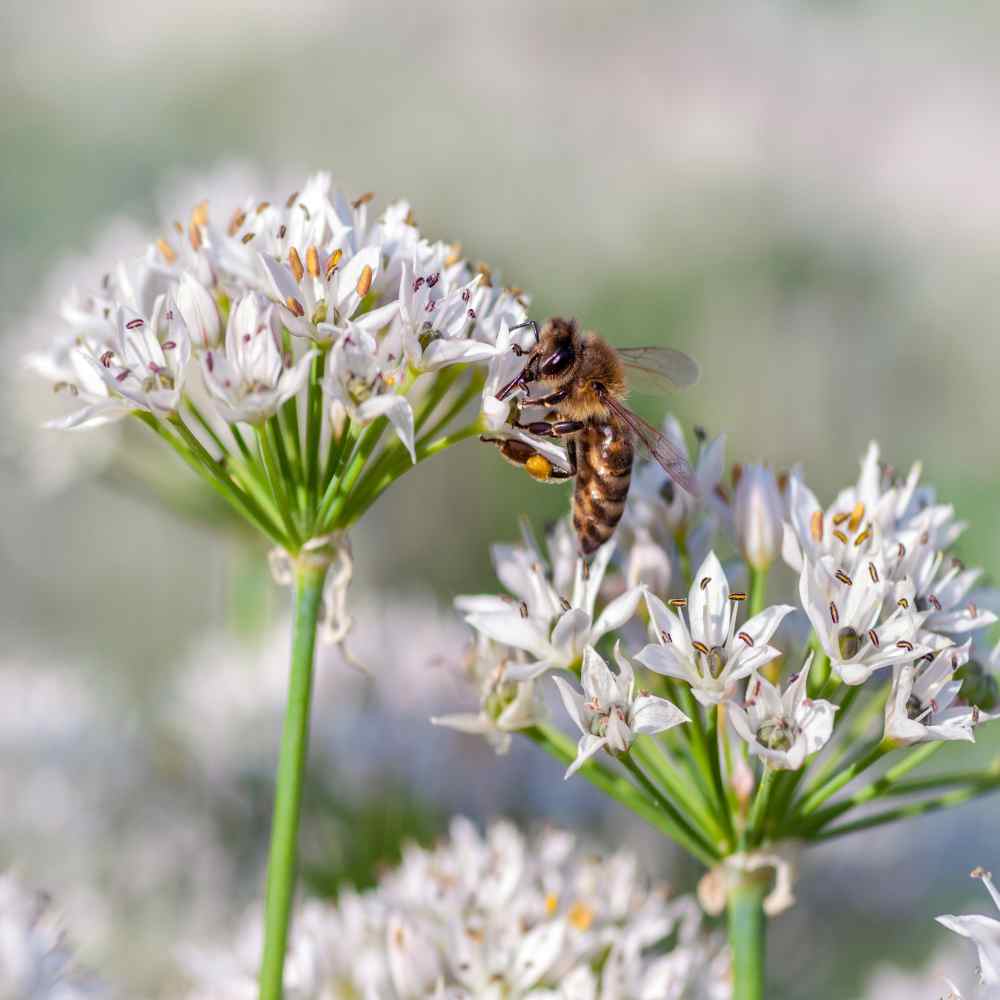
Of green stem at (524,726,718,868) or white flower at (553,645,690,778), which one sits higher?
white flower at (553,645,690,778)

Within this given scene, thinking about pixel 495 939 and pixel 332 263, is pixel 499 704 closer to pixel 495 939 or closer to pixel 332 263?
pixel 495 939

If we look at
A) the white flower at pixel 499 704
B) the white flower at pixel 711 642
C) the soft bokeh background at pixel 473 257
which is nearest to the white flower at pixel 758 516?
the white flower at pixel 711 642

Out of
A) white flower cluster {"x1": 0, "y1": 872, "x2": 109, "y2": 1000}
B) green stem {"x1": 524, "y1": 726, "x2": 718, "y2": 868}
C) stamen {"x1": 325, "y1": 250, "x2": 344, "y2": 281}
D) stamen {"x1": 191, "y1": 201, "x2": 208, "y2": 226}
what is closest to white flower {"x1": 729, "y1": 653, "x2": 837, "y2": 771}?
green stem {"x1": 524, "y1": 726, "x2": 718, "y2": 868}

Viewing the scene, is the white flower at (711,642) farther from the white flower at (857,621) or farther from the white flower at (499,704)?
the white flower at (499,704)

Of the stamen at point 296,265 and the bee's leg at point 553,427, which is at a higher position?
the stamen at point 296,265

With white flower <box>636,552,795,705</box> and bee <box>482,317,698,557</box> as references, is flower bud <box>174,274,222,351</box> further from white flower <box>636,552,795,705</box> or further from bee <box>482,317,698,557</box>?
white flower <box>636,552,795,705</box>

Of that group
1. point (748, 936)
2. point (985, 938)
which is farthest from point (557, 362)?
point (985, 938)

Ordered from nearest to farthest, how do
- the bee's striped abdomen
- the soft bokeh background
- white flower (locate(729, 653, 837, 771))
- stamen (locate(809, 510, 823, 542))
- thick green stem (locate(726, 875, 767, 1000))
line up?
white flower (locate(729, 653, 837, 771)) → thick green stem (locate(726, 875, 767, 1000)) → stamen (locate(809, 510, 823, 542)) → the bee's striped abdomen → the soft bokeh background

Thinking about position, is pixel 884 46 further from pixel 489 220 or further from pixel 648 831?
pixel 648 831
